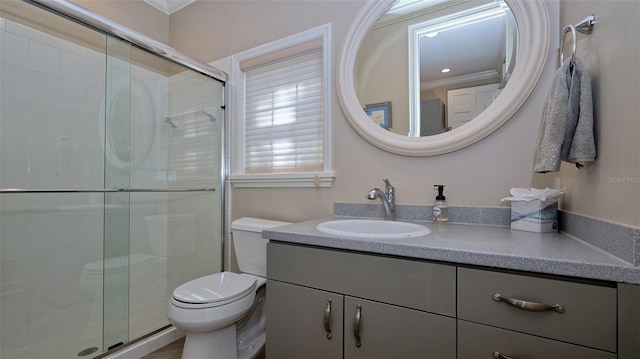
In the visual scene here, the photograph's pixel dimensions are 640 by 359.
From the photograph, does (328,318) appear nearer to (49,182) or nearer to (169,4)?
(49,182)

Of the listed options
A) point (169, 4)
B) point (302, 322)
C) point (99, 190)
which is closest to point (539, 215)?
point (302, 322)

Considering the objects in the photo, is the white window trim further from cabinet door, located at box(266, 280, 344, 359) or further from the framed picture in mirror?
cabinet door, located at box(266, 280, 344, 359)

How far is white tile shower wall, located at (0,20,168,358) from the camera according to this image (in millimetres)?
1531

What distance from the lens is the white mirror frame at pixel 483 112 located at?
3.89ft

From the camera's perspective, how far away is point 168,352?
1.71 m

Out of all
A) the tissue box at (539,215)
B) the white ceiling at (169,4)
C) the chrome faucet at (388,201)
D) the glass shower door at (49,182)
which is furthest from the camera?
the white ceiling at (169,4)

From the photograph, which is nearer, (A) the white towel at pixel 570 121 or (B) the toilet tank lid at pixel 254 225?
(A) the white towel at pixel 570 121

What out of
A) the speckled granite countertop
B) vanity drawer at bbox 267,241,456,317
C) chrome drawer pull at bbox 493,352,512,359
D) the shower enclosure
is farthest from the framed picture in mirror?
the shower enclosure

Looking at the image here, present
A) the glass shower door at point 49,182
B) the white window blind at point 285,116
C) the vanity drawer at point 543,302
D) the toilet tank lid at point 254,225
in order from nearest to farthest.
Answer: the vanity drawer at point 543,302 → the glass shower door at point 49,182 → the toilet tank lid at point 254,225 → the white window blind at point 285,116

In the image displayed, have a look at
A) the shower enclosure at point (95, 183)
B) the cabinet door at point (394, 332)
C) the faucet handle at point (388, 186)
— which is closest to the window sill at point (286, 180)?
the shower enclosure at point (95, 183)

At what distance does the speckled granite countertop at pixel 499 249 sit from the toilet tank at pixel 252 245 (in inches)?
21.3

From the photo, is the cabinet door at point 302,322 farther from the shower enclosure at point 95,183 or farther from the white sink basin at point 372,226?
the shower enclosure at point 95,183

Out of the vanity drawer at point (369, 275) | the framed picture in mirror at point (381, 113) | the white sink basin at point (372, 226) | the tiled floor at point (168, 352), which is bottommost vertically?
the tiled floor at point (168, 352)

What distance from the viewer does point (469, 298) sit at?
0.78 m
